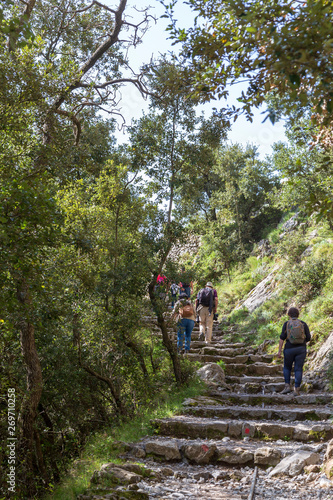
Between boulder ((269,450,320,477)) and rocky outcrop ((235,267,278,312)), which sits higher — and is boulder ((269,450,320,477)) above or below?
below

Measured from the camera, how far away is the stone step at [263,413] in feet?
25.9

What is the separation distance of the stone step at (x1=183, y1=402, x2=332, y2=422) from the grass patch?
46 cm

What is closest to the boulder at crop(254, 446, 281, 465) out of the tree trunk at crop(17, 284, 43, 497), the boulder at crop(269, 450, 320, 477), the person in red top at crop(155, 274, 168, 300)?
the boulder at crop(269, 450, 320, 477)

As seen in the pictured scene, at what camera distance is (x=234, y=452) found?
619 centimetres

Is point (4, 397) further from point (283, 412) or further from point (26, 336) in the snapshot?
point (283, 412)

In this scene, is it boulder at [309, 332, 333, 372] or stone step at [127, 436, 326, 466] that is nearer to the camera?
stone step at [127, 436, 326, 466]

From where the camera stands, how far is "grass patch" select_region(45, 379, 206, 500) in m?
5.63

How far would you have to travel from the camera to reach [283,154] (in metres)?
15.2

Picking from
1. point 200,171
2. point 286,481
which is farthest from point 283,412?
point 200,171

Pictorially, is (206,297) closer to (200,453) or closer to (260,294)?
(260,294)

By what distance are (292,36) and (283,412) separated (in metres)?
7.06

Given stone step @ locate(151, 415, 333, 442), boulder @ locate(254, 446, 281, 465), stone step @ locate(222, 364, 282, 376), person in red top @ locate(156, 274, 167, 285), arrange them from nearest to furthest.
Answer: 1. boulder @ locate(254, 446, 281, 465)
2. stone step @ locate(151, 415, 333, 442)
3. person in red top @ locate(156, 274, 167, 285)
4. stone step @ locate(222, 364, 282, 376)

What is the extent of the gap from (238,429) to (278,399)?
221 centimetres

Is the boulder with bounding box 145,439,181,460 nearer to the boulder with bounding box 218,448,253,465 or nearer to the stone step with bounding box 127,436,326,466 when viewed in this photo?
the stone step with bounding box 127,436,326,466
